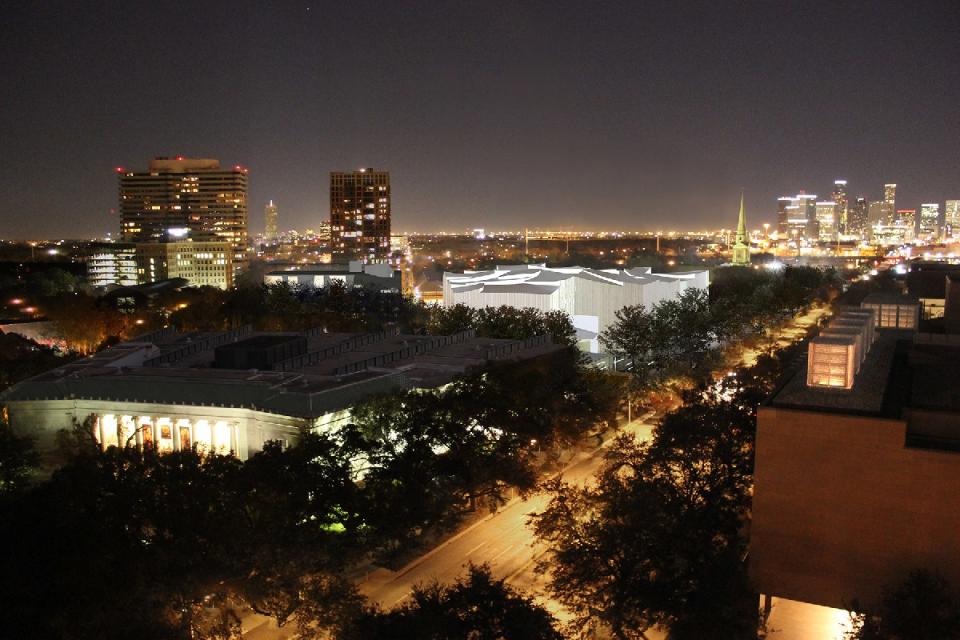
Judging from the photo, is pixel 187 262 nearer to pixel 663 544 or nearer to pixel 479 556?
pixel 479 556

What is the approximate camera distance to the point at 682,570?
15.8 m

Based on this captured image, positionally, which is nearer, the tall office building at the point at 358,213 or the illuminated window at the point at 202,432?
the illuminated window at the point at 202,432

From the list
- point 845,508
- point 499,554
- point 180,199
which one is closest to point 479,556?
point 499,554

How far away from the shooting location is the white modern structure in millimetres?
50281

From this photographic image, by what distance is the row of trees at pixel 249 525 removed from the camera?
13.6 m

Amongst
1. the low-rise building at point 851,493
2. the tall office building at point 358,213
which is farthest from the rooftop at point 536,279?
the tall office building at point 358,213

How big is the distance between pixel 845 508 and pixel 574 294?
37.6 meters

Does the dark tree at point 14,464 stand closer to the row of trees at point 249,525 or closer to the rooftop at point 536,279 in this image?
the row of trees at point 249,525

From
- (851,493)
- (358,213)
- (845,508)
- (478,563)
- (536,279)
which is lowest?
(478,563)

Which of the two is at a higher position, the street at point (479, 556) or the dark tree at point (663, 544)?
the dark tree at point (663, 544)

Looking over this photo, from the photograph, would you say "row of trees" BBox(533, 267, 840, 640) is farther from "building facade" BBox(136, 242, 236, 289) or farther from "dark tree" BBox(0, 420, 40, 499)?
"building facade" BBox(136, 242, 236, 289)

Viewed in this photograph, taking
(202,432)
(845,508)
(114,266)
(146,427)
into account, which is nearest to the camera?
(845,508)

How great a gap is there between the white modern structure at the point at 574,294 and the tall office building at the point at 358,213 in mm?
122722

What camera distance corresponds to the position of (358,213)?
590ft
